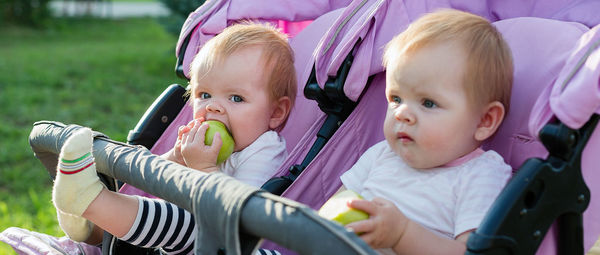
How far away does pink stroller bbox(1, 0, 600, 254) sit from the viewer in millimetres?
1544

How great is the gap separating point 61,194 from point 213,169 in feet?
1.61

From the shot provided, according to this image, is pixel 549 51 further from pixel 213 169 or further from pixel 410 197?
pixel 213 169

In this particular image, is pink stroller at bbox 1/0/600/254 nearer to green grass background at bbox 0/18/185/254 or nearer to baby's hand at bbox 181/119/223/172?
baby's hand at bbox 181/119/223/172

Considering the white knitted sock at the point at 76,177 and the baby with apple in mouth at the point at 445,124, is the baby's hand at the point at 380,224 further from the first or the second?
the white knitted sock at the point at 76,177

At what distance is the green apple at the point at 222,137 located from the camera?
2.19m

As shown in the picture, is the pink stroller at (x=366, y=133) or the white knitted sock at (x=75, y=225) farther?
the white knitted sock at (x=75, y=225)

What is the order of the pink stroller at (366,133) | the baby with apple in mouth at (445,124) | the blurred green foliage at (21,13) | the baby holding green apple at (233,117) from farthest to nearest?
the blurred green foliage at (21,13)
the baby holding green apple at (233,117)
the baby with apple in mouth at (445,124)
the pink stroller at (366,133)

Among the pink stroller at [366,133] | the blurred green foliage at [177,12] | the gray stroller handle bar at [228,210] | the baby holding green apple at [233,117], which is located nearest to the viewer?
the gray stroller handle bar at [228,210]

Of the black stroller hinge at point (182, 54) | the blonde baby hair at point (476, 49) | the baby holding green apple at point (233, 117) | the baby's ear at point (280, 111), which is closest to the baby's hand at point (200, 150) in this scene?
the baby holding green apple at point (233, 117)

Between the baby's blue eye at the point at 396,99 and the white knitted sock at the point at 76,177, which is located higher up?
the baby's blue eye at the point at 396,99

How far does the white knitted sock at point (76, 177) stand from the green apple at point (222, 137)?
37 centimetres

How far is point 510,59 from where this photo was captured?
1.82 meters

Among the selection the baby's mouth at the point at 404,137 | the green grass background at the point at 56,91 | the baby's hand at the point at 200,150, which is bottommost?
the green grass background at the point at 56,91

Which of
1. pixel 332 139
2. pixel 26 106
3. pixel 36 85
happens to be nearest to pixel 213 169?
pixel 332 139
